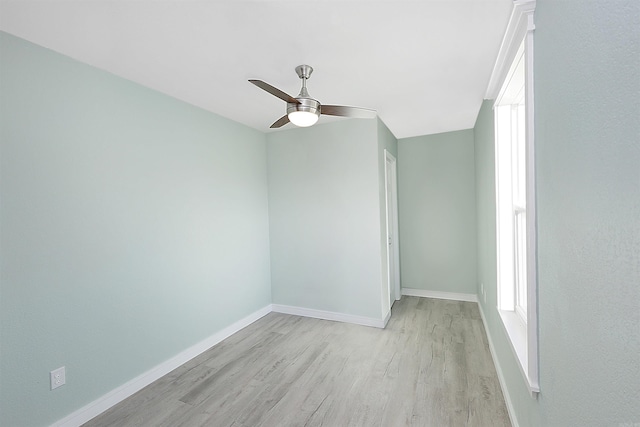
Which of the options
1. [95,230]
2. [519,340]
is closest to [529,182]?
[519,340]

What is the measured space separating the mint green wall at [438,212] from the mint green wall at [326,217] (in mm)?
1382

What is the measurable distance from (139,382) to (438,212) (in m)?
4.09

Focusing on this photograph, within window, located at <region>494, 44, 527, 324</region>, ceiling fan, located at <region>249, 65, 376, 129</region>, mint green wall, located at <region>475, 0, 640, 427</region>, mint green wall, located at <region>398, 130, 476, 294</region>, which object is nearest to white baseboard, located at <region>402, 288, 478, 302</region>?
mint green wall, located at <region>398, 130, 476, 294</region>

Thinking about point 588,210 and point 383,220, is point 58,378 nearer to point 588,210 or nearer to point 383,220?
point 588,210

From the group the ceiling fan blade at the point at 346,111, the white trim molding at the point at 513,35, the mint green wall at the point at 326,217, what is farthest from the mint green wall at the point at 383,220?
the white trim molding at the point at 513,35

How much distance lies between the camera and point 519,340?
175cm

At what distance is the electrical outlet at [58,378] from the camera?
1802 millimetres

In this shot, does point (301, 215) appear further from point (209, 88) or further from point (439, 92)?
point (439, 92)

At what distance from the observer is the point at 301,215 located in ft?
12.4

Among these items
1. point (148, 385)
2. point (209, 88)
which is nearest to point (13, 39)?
point (209, 88)

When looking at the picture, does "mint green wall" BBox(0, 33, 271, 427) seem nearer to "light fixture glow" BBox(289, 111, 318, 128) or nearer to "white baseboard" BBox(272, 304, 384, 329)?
"white baseboard" BBox(272, 304, 384, 329)

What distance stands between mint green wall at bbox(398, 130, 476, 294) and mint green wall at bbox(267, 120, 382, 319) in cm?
138

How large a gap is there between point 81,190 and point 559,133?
271 cm

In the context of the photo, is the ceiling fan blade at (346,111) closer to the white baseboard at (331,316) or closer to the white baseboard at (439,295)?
the white baseboard at (331,316)
